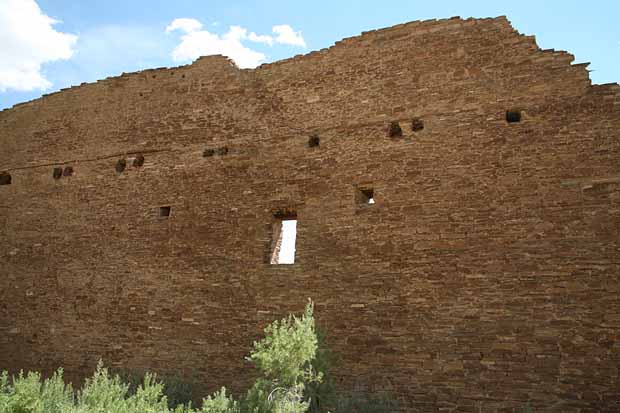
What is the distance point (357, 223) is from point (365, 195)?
0.54m

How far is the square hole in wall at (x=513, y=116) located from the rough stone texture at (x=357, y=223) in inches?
3.5

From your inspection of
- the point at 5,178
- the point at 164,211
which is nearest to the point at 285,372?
the point at 164,211

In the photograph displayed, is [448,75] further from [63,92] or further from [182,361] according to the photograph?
[63,92]

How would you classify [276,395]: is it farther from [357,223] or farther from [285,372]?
[357,223]

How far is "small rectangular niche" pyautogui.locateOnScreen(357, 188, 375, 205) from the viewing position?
7641 mm

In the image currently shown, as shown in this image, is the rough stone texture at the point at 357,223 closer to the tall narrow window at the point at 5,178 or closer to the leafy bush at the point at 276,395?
the tall narrow window at the point at 5,178

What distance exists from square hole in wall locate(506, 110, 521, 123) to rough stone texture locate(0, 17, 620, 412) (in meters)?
0.09

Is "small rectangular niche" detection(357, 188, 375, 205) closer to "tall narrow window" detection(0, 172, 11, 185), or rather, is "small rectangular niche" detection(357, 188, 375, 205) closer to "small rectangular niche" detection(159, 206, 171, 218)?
"small rectangular niche" detection(159, 206, 171, 218)

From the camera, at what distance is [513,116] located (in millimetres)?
7043

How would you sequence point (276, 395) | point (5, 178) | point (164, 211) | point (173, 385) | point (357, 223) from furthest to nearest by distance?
point (5, 178) → point (164, 211) → point (173, 385) → point (357, 223) → point (276, 395)

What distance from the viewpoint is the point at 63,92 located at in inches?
436

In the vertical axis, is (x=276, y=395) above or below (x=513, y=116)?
below

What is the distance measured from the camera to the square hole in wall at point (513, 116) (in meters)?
7.00

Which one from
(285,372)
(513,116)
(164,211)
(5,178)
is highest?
(513,116)
